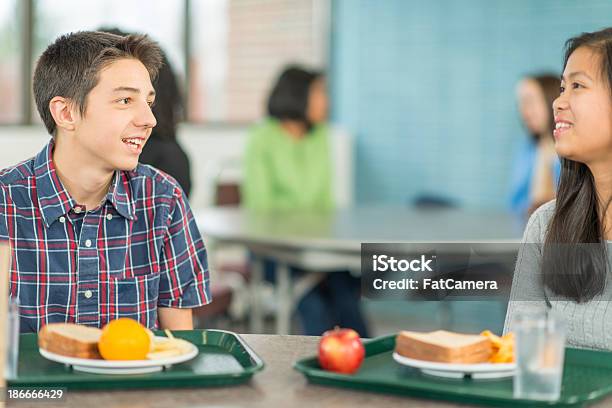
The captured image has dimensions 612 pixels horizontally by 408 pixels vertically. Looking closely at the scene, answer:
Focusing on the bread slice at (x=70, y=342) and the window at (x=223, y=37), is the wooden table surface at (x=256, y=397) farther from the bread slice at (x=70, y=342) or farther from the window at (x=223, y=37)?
the window at (x=223, y=37)

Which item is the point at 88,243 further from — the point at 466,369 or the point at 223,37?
the point at 223,37

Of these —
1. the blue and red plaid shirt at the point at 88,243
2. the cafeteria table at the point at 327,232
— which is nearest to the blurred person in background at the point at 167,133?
the blue and red plaid shirt at the point at 88,243

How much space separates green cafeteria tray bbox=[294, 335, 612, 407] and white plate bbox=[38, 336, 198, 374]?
0.17m

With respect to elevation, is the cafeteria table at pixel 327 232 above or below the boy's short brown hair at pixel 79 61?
below

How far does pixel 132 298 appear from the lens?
5.77 ft

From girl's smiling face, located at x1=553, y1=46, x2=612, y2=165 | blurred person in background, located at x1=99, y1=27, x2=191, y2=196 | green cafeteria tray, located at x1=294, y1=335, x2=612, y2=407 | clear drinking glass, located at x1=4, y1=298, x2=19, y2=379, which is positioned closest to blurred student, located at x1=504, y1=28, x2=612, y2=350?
girl's smiling face, located at x1=553, y1=46, x2=612, y2=165

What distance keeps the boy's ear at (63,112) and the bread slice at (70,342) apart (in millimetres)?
502

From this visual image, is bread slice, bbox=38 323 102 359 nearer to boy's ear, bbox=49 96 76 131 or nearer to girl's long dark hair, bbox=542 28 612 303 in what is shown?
boy's ear, bbox=49 96 76 131

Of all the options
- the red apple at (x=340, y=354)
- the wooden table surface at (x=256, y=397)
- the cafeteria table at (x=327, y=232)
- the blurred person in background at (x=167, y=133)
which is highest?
the blurred person in background at (x=167, y=133)

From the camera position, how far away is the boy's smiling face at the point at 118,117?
5.41ft

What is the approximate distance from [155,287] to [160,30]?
13.3ft

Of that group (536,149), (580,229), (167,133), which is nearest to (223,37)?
(536,149)

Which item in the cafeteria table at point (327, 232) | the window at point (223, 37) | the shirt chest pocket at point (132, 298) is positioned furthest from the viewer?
the window at point (223, 37)

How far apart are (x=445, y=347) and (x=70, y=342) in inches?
18.9
